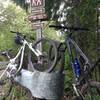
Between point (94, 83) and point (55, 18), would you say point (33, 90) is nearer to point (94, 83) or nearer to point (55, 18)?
point (94, 83)

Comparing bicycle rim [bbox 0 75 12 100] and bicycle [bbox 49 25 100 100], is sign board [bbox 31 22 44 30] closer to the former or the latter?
bicycle [bbox 49 25 100 100]

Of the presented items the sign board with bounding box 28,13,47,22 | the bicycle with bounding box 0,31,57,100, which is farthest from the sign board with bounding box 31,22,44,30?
the bicycle with bounding box 0,31,57,100

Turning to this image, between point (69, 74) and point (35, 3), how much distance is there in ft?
5.41

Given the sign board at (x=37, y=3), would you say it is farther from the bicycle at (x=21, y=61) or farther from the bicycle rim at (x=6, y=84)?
the bicycle rim at (x=6, y=84)

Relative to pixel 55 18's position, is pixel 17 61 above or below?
below

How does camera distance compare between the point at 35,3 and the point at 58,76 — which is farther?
the point at 35,3

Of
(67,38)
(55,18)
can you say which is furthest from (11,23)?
(67,38)

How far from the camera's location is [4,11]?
1420cm

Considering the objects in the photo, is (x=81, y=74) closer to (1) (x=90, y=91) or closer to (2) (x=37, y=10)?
(1) (x=90, y=91)

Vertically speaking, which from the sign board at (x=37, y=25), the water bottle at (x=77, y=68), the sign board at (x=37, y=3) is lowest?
the water bottle at (x=77, y=68)

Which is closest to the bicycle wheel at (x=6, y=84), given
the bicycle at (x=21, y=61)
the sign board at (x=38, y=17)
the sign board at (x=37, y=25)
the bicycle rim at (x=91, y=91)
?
the bicycle at (x=21, y=61)

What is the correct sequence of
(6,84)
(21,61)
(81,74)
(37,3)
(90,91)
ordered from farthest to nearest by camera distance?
(6,84), (37,3), (21,61), (81,74), (90,91)

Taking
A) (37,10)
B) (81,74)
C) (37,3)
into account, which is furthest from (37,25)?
(81,74)

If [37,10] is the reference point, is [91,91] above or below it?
below
